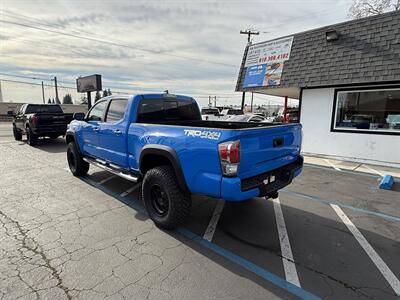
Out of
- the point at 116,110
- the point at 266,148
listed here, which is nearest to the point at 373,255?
the point at 266,148

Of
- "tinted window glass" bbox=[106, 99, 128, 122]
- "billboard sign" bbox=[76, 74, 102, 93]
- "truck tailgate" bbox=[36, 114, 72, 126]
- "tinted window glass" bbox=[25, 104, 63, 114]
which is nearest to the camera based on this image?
"tinted window glass" bbox=[106, 99, 128, 122]

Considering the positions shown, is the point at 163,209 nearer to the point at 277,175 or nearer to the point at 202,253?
the point at 202,253

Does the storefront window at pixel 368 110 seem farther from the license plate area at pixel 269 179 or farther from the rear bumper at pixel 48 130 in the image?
the rear bumper at pixel 48 130

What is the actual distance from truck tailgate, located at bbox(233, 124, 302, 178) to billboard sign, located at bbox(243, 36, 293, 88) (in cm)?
677

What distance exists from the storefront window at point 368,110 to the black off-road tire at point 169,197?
7731 millimetres

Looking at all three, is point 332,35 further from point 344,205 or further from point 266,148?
point 266,148

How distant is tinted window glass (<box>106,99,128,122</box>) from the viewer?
185 inches

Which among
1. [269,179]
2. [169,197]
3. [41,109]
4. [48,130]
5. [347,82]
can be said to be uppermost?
[347,82]

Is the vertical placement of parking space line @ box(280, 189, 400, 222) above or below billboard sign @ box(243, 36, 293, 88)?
below

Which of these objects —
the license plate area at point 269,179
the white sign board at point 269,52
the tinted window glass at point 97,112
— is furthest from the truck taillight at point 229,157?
the white sign board at point 269,52

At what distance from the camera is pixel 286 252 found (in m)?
3.27

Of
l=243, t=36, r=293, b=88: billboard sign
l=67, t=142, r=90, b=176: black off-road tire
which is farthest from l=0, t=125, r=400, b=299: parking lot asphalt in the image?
l=243, t=36, r=293, b=88: billboard sign

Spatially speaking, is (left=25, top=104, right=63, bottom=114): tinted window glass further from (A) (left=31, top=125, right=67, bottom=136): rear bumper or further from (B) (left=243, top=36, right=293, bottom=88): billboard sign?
(B) (left=243, top=36, right=293, bottom=88): billboard sign

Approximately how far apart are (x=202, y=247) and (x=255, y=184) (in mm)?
1091
